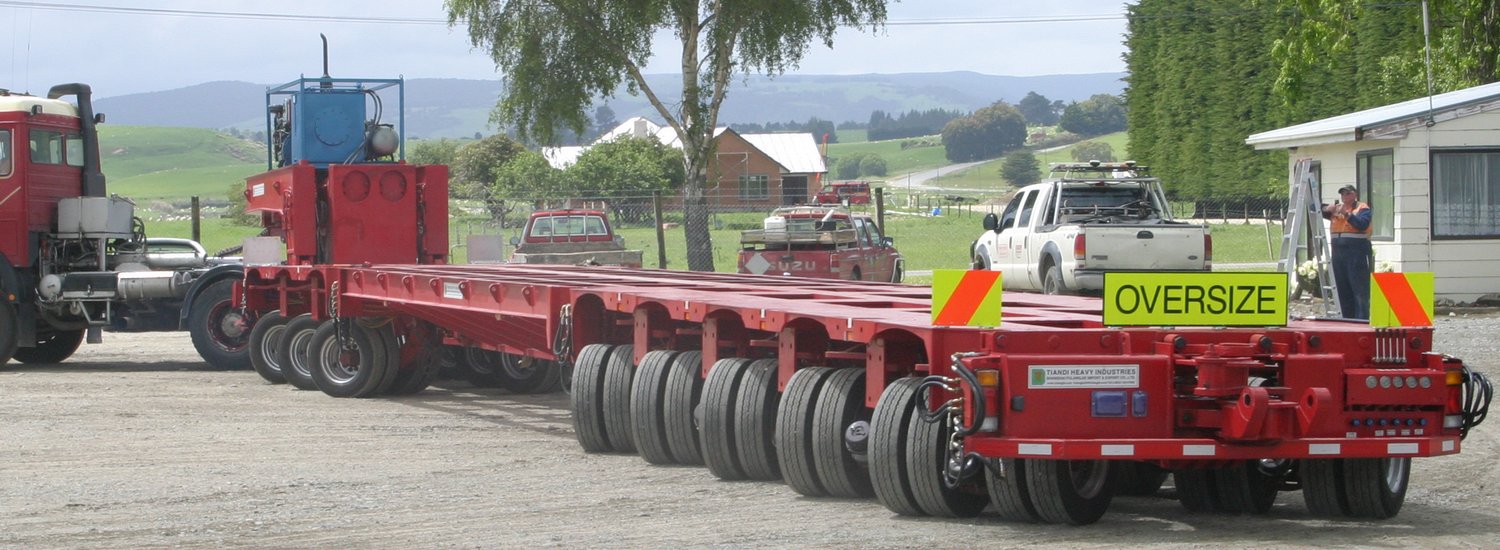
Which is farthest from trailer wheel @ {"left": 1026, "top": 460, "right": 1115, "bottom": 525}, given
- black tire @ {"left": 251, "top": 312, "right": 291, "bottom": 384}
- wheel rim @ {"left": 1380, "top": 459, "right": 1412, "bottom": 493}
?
black tire @ {"left": 251, "top": 312, "right": 291, "bottom": 384}

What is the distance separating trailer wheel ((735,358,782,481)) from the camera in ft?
30.6

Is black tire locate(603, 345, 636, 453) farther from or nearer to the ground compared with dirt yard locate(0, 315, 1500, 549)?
farther from the ground

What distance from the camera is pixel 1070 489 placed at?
7645 millimetres

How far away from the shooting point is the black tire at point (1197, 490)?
8.46 m

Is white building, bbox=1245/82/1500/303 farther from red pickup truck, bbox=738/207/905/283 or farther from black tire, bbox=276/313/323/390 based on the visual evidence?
black tire, bbox=276/313/323/390

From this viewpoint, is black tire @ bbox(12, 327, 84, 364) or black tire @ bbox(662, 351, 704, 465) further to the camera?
black tire @ bbox(12, 327, 84, 364)

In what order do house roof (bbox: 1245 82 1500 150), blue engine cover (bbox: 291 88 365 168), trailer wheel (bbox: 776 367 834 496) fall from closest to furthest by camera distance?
trailer wheel (bbox: 776 367 834 496)
blue engine cover (bbox: 291 88 365 168)
house roof (bbox: 1245 82 1500 150)

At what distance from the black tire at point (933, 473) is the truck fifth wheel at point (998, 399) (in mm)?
10

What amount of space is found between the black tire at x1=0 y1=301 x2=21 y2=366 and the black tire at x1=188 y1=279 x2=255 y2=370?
1.87 meters

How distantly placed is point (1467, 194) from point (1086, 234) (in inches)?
250

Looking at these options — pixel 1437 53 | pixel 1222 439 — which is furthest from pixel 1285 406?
pixel 1437 53

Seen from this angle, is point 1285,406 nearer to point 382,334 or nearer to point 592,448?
point 592,448

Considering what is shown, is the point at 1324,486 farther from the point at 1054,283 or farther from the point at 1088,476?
the point at 1054,283

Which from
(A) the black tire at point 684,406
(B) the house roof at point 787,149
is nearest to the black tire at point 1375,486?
(A) the black tire at point 684,406
